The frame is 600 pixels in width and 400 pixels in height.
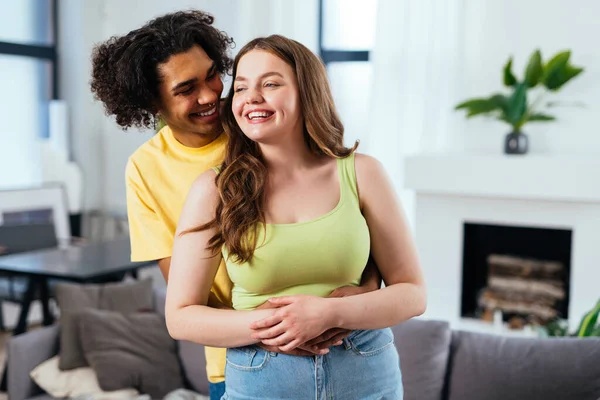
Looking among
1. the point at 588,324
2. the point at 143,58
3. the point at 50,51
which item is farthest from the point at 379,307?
the point at 50,51

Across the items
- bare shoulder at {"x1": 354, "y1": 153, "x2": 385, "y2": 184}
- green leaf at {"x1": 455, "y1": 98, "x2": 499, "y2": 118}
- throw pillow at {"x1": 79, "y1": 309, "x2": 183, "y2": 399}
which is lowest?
throw pillow at {"x1": 79, "y1": 309, "x2": 183, "y2": 399}

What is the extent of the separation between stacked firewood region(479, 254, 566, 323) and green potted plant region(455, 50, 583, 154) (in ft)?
2.40

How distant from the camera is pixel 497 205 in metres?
4.79

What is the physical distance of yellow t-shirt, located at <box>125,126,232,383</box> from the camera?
1.49m

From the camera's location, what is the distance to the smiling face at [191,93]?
1.42 metres

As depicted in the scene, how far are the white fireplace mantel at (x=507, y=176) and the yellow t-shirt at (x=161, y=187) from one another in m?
3.37

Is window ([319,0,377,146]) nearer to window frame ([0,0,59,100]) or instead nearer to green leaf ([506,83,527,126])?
green leaf ([506,83,527,126])

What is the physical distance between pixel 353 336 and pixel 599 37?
12.9ft

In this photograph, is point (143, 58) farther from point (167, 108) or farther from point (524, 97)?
point (524, 97)

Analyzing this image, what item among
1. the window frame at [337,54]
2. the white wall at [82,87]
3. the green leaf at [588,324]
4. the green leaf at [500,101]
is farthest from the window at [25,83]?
the green leaf at [588,324]

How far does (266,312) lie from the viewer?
1290 mm

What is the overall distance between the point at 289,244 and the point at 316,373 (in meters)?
0.23

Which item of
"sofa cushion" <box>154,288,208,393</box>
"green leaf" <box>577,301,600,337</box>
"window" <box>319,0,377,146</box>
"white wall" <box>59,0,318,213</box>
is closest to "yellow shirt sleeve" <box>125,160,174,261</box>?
"sofa cushion" <box>154,288,208,393</box>

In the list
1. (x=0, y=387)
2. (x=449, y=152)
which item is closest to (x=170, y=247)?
(x=0, y=387)
